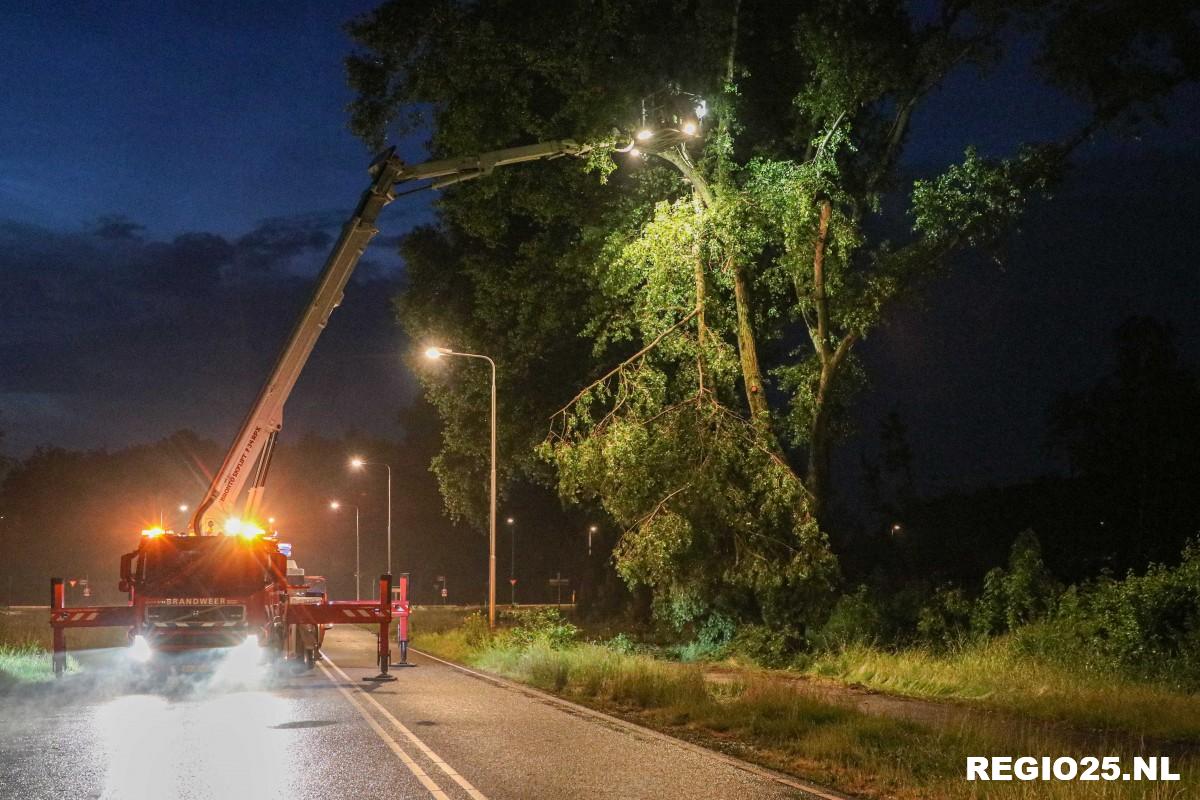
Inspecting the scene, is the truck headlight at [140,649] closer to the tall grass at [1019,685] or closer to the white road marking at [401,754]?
the white road marking at [401,754]

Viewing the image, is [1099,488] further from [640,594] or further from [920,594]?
[920,594]

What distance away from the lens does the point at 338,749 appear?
1255cm

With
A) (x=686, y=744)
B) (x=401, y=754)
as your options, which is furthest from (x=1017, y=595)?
(x=401, y=754)

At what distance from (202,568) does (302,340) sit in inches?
165

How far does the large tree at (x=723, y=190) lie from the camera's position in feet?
78.2

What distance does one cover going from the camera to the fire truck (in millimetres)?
20562

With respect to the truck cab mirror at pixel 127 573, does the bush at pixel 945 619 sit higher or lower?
lower

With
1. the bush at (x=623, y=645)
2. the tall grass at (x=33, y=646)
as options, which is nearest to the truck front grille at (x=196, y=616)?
the tall grass at (x=33, y=646)

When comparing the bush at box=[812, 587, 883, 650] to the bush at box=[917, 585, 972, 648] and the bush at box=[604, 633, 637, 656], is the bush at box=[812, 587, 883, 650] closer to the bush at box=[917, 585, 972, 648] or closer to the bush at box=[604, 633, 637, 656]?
the bush at box=[917, 585, 972, 648]

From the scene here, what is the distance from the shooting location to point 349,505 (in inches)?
4387
